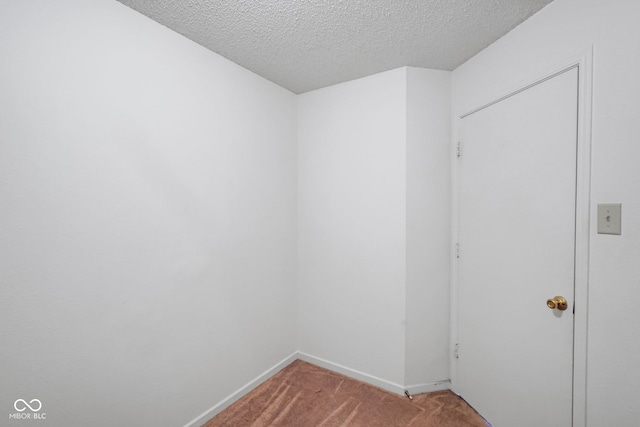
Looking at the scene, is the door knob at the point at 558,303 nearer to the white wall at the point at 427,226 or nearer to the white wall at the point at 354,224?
the white wall at the point at 427,226

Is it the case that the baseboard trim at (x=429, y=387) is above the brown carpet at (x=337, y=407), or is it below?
above

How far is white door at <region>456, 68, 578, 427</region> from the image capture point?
1308mm

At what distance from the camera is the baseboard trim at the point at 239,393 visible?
5.40ft

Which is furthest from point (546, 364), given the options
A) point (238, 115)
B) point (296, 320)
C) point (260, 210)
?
point (238, 115)

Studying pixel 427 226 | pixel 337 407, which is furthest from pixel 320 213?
pixel 337 407

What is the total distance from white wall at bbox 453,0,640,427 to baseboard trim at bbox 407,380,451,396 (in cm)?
95

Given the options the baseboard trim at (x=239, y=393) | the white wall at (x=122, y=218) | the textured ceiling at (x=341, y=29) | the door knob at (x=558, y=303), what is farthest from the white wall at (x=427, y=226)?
the white wall at (x=122, y=218)

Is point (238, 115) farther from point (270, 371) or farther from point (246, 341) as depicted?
point (270, 371)

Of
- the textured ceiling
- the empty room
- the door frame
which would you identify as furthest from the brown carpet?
the textured ceiling

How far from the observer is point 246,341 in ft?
6.51

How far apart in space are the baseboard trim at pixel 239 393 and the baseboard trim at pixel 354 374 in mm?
167

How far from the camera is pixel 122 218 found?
4.38 ft

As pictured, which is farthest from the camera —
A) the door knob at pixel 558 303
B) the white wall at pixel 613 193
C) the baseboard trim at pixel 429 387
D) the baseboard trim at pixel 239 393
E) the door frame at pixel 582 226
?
the baseboard trim at pixel 429 387

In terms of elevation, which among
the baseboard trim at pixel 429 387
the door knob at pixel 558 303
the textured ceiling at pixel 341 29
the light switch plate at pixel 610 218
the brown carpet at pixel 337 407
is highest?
the textured ceiling at pixel 341 29
